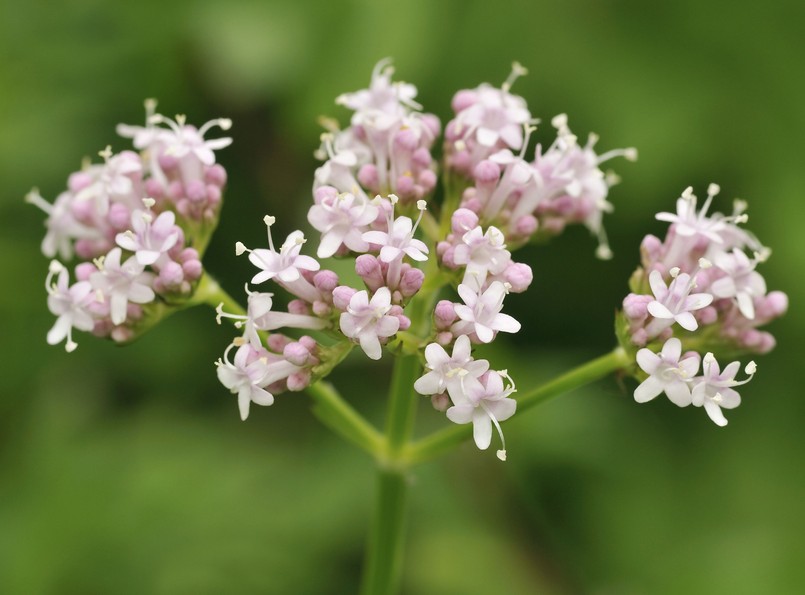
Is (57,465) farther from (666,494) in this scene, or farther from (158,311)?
(666,494)

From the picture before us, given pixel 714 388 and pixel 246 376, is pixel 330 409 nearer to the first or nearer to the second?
pixel 246 376

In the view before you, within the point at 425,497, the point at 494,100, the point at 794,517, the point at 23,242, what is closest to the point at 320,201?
the point at 494,100

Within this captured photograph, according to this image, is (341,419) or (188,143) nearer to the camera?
(341,419)

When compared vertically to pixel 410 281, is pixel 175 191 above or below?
above

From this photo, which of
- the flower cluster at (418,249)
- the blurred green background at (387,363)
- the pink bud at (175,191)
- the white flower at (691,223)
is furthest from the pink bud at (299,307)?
the blurred green background at (387,363)

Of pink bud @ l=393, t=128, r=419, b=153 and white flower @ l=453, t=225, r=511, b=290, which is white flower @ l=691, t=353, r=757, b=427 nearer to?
white flower @ l=453, t=225, r=511, b=290

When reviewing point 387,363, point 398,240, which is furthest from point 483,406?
point 387,363

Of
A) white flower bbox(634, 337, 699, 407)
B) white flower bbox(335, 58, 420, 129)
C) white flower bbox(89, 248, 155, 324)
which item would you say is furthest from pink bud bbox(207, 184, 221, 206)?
white flower bbox(634, 337, 699, 407)
